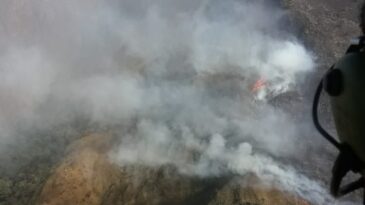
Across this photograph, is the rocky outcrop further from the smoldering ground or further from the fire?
the fire

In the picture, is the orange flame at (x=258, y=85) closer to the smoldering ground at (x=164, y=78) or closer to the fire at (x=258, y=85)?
the fire at (x=258, y=85)

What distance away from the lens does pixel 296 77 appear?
54.1 ft

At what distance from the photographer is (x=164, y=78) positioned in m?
16.3

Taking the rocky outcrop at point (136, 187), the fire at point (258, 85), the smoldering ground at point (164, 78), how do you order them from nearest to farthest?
the rocky outcrop at point (136, 187) < the smoldering ground at point (164, 78) < the fire at point (258, 85)

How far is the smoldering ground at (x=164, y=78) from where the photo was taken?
1270 cm

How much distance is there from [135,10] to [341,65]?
20.2m

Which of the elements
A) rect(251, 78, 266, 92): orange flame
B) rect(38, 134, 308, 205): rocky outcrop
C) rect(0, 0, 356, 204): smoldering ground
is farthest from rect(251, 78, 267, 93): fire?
rect(38, 134, 308, 205): rocky outcrop

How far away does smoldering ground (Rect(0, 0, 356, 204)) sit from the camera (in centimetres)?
1270

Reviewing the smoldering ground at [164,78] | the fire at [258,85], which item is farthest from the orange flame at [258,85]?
the smoldering ground at [164,78]

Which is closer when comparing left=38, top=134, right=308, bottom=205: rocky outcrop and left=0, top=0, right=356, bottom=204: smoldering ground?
Answer: left=38, top=134, right=308, bottom=205: rocky outcrop

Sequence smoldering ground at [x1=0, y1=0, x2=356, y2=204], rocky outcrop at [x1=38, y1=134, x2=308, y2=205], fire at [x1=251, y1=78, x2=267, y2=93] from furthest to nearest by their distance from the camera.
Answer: fire at [x1=251, y1=78, x2=267, y2=93] → smoldering ground at [x1=0, y1=0, x2=356, y2=204] → rocky outcrop at [x1=38, y1=134, x2=308, y2=205]

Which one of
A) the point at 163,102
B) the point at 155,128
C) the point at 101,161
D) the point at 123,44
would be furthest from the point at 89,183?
the point at 123,44

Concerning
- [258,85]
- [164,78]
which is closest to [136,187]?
[164,78]

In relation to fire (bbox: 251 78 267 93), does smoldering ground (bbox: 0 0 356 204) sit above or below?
above
